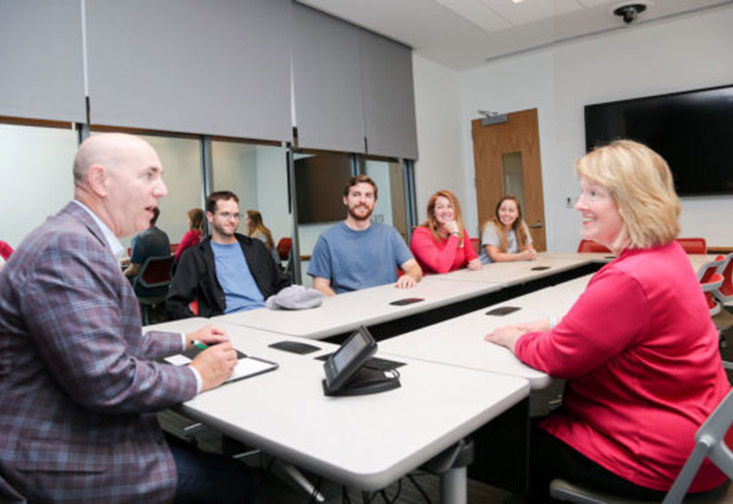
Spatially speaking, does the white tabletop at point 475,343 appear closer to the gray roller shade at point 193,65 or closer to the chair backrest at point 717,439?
the chair backrest at point 717,439

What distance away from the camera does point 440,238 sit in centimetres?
375

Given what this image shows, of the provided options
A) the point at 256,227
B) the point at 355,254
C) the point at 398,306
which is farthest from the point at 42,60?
the point at 398,306

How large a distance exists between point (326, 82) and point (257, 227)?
1.53 meters

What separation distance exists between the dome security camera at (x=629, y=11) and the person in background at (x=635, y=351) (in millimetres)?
4589

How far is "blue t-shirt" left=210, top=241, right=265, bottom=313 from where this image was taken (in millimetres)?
2822

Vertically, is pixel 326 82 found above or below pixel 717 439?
above

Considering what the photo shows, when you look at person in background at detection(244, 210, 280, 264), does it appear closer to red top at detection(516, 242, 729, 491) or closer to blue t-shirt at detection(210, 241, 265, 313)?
blue t-shirt at detection(210, 241, 265, 313)

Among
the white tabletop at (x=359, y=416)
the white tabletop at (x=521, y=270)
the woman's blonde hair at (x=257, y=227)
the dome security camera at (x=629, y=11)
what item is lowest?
the white tabletop at (x=359, y=416)

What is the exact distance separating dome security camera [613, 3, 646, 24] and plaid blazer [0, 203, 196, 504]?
5477mm

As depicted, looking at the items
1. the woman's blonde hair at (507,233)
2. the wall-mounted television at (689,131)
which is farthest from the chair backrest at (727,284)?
the wall-mounted television at (689,131)

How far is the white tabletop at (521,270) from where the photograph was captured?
307cm

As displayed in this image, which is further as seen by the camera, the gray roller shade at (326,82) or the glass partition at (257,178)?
the gray roller shade at (326,82)

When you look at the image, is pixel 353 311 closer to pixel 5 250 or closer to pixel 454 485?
pixel 454 485

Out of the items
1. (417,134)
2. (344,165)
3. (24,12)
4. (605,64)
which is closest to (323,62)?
(344,165)
